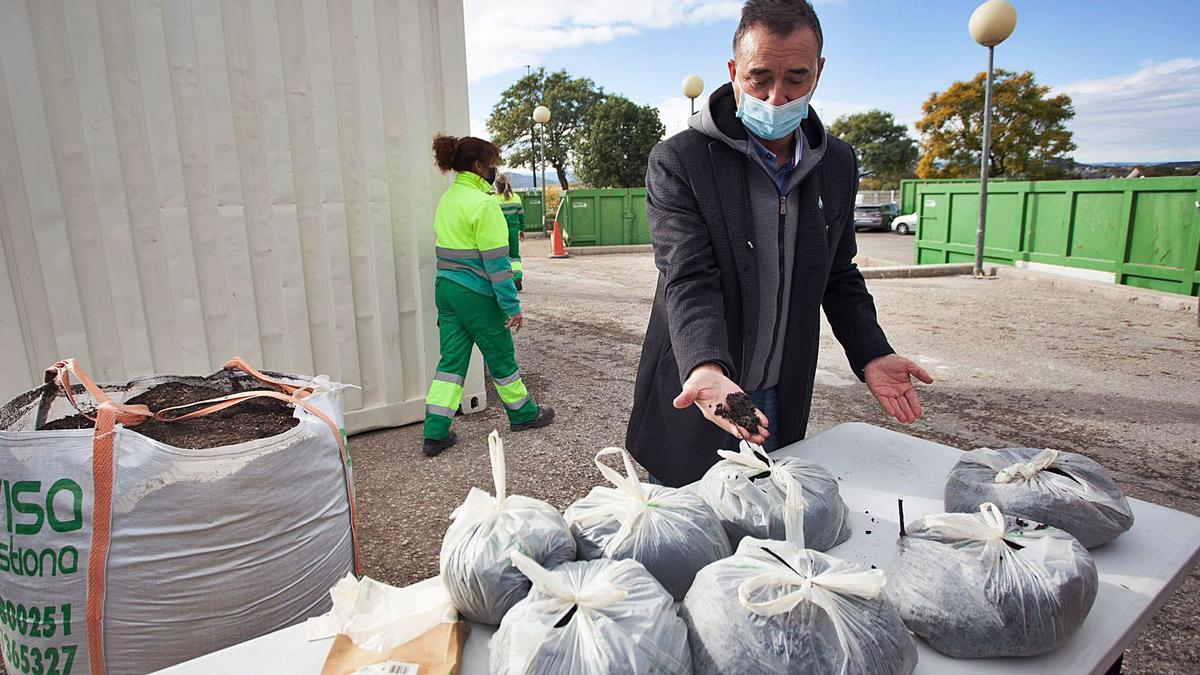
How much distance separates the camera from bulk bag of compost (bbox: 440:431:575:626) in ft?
3.35

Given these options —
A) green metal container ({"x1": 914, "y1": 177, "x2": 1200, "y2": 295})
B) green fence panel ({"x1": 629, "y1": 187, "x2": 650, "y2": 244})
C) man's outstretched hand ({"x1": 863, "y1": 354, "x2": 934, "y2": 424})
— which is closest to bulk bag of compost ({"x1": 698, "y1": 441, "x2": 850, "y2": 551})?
man's outstretched hand ({"x1": 863, "y1": 354, "x2": 934, "y2": 424})

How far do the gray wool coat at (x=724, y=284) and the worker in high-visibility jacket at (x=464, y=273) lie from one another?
2266mm

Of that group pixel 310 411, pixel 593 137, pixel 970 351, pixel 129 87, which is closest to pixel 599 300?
pixel 970 351

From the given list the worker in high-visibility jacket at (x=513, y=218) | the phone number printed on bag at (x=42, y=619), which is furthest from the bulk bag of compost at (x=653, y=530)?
the worker in high-visibility jacket at (x=513, y=218)

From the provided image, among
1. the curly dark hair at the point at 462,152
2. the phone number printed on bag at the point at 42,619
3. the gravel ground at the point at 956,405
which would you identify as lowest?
the gravel ground at the point at 956,405

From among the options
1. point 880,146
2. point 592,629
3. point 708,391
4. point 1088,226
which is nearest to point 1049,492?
point 708,391

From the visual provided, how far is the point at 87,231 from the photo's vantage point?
3359 millimetres

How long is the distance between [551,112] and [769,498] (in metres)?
43.6

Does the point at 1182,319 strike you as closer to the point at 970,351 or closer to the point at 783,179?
the point at 970,351

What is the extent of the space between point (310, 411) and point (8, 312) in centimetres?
231

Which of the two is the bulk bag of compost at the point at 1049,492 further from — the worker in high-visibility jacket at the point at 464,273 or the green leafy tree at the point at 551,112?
the green leafy tree at the point at 551,112

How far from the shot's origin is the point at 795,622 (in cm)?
86

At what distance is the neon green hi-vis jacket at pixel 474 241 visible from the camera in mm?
4051

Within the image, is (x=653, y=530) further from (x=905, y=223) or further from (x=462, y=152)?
(x=905, y=223)
